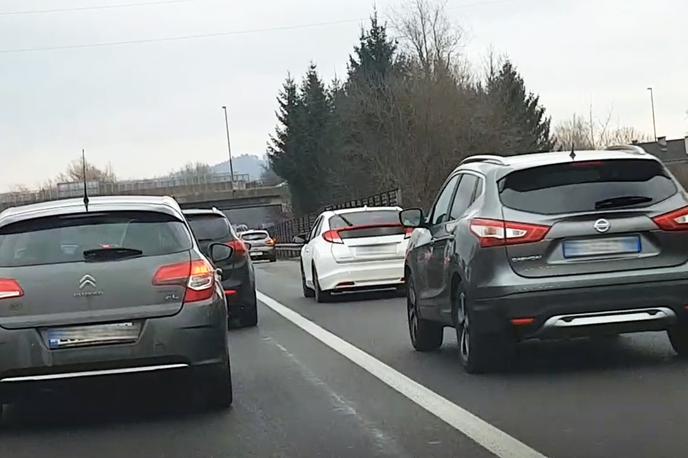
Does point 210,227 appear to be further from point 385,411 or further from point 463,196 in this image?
point 385,411

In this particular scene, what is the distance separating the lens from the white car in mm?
18438

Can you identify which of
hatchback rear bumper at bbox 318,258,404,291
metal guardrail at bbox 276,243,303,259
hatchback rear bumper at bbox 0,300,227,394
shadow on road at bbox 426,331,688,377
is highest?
hatchback rear bumper at bbox 0,300,227,394

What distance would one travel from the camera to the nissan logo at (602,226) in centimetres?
874

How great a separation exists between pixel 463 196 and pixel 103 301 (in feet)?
11.3

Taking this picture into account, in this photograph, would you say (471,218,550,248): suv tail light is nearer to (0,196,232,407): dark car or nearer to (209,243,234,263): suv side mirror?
(0,196,232,407): dark car

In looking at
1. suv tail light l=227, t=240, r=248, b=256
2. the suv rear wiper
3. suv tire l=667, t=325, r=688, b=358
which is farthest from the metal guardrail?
the suv rear wiper

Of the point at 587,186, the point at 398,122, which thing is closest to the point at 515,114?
the point at 398,122

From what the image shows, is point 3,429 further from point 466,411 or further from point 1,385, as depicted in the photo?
point 466,411

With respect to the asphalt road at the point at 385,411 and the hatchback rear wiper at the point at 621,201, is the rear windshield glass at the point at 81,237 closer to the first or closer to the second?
the asphalt road at the point at 385,411

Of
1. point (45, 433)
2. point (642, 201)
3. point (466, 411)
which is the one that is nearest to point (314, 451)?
point (466, 411)

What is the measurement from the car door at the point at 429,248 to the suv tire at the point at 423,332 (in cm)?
23

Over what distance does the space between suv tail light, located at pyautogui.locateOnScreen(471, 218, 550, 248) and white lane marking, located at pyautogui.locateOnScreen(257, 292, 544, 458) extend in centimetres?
123

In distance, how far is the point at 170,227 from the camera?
27.4 ft

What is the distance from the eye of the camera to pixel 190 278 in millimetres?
8086
